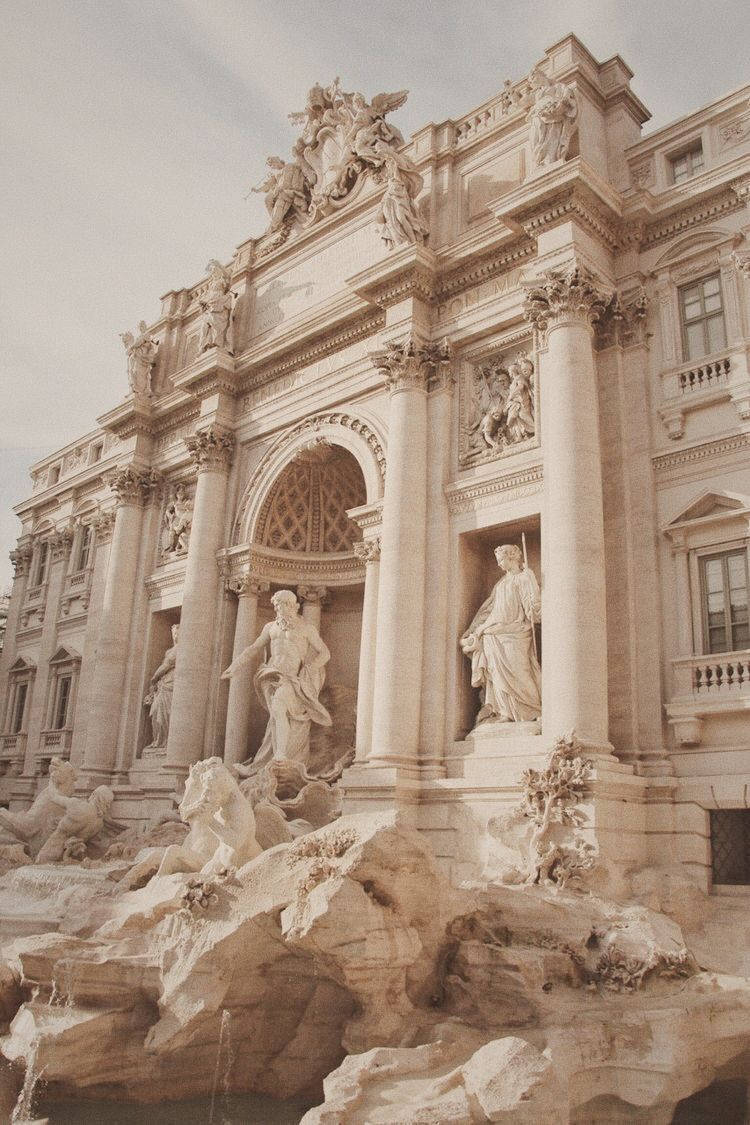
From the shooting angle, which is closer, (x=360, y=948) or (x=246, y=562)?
(x=360, y=948)

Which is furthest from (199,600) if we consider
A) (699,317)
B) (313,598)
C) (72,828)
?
(699,317)

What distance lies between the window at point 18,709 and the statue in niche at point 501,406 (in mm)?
17171

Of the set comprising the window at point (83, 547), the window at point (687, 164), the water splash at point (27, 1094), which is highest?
the window at point (687, 164)

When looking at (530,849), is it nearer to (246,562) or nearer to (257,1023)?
(257,1023)

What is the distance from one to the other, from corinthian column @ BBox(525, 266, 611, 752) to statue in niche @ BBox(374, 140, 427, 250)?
3.45 meters

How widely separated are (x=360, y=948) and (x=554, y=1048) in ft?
5.93

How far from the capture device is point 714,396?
13867 millimetres

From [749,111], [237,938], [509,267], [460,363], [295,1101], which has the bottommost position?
[295,1101]

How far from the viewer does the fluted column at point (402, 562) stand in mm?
14797

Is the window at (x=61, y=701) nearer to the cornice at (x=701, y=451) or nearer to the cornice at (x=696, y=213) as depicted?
the cornice at (x=701, y=451)

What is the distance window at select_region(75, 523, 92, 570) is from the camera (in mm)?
27516

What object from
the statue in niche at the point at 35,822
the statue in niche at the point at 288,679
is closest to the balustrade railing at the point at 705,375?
the statue in niche at the point at 288,679

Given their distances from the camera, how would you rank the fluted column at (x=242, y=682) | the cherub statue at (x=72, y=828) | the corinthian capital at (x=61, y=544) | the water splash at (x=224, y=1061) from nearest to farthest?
the water splash at (x=224, y=1061) → the cherub statue at (x=72, y=828) → the fluted column at (x=242, y=682) → the corinthian capital at (x=61, y=544)

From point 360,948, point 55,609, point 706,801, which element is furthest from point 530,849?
point 55,609
